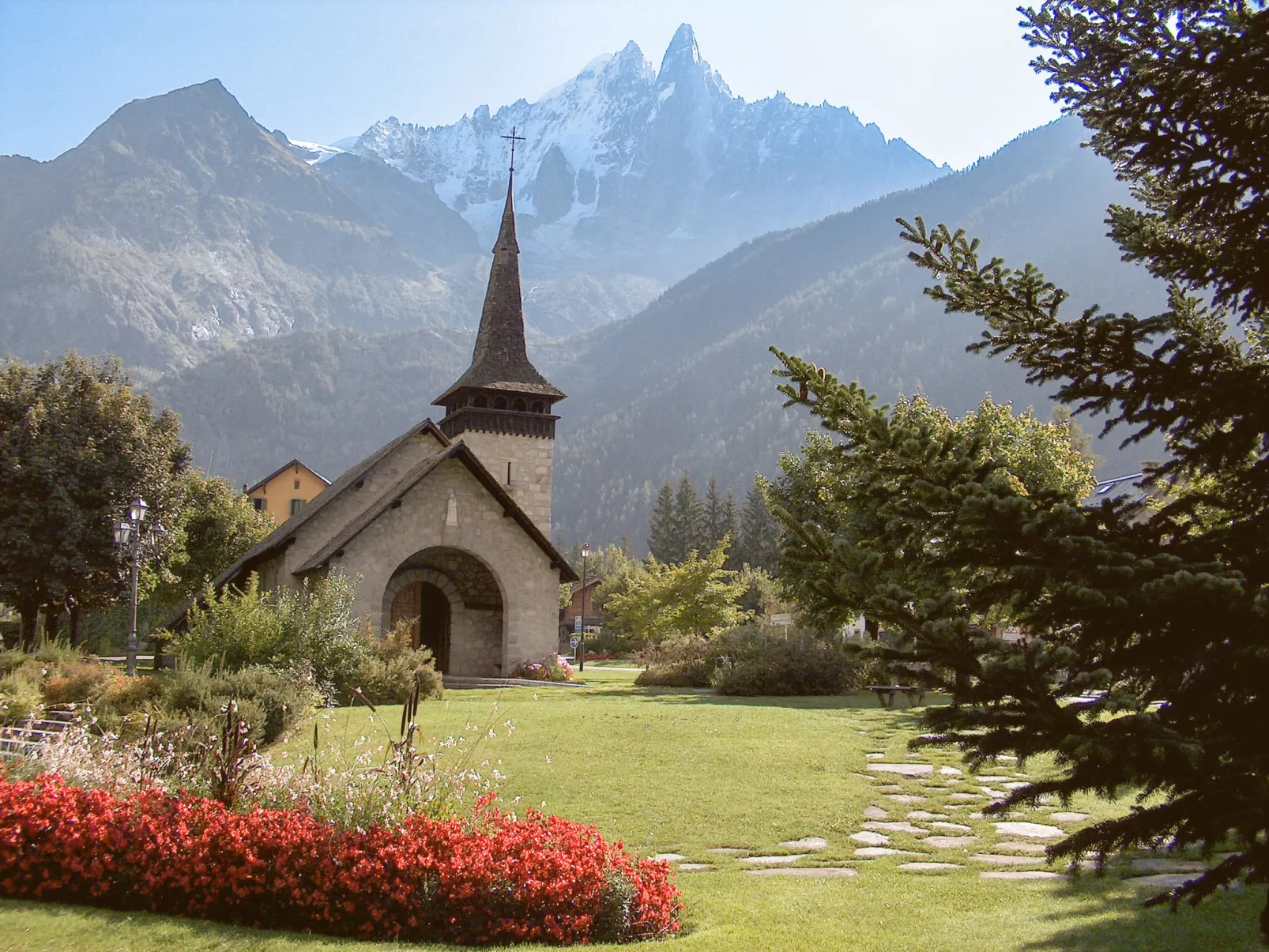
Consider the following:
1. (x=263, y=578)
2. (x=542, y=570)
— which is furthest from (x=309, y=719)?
(x=263, y=578)

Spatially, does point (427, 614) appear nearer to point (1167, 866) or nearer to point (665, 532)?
point (1167, 866)

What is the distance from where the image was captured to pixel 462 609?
2964 centimetres

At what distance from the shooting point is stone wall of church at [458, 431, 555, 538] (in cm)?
3712

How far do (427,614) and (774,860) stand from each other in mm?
24046

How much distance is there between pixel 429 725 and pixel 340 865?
8.54 meters

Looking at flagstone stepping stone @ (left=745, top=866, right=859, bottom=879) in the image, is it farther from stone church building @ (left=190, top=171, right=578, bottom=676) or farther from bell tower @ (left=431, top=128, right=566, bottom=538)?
bell tower @ (left=431, top=128, right=566, bottom=538)

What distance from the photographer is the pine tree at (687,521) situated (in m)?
88.6

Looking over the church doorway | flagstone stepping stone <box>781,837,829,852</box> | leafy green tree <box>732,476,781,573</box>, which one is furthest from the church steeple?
leafy green tree <box>732,476,781,573</box>

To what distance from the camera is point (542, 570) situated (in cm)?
2883

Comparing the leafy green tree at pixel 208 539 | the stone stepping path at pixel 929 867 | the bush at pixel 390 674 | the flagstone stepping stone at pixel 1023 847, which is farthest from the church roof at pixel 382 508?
the stone stepping path at pixel 929 867

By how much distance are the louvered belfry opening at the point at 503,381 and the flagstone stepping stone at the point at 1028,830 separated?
2898 cm

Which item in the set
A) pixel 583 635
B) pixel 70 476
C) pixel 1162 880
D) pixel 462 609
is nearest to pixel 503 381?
pixel 462 609

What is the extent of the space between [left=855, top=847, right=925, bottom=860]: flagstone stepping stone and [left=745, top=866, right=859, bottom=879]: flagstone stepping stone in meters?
0.43

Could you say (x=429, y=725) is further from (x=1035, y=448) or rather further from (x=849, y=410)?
(x=1035, y=448)
